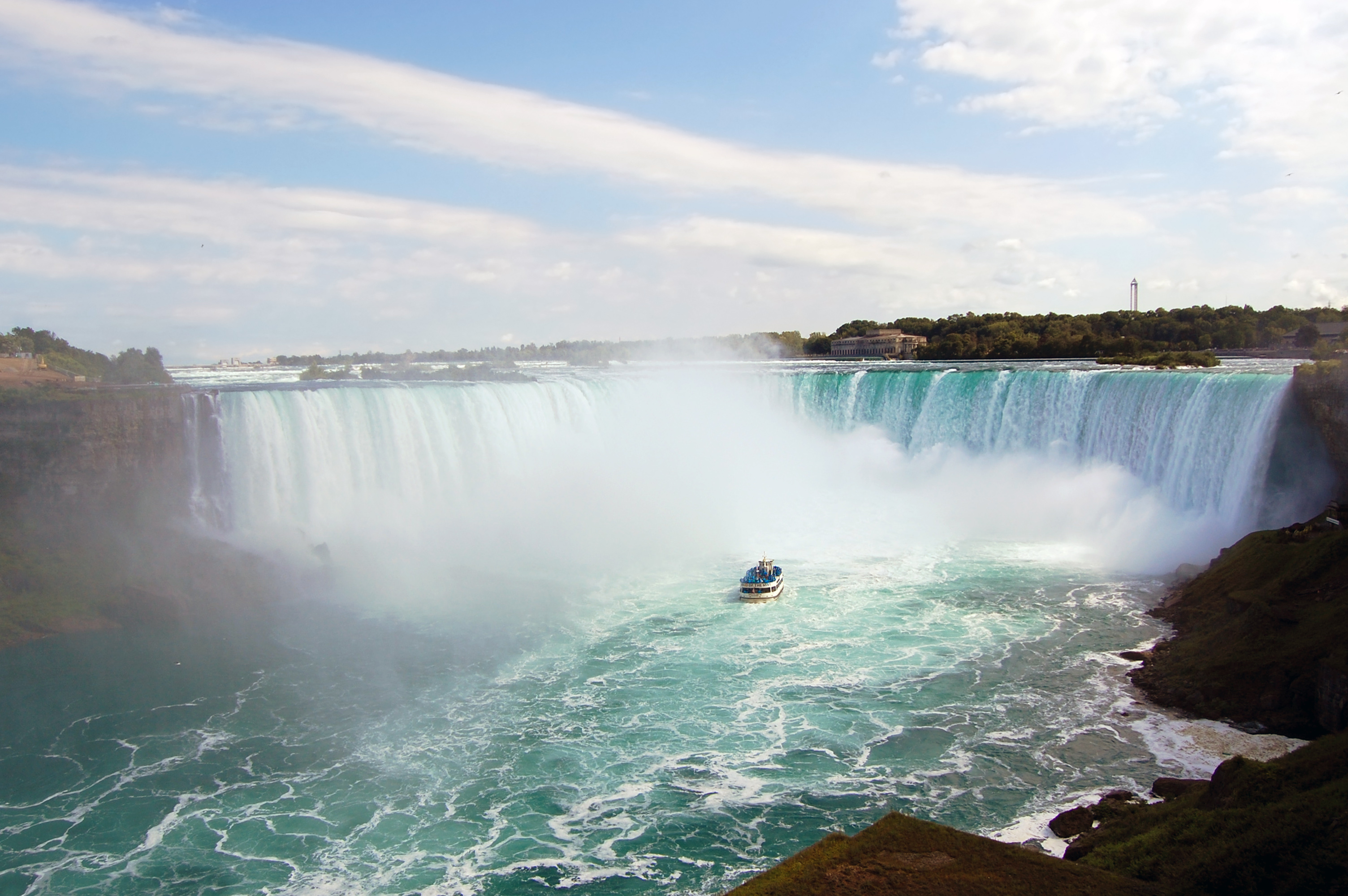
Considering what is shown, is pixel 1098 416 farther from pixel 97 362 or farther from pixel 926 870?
pixel 97 362

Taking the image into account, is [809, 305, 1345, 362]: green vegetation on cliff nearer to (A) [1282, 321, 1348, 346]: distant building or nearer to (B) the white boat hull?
(A) [1282, 321, 1348, 346]: distant building

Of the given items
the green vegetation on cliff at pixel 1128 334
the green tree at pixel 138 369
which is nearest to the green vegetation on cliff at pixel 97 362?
the green tree at pixel 138 369

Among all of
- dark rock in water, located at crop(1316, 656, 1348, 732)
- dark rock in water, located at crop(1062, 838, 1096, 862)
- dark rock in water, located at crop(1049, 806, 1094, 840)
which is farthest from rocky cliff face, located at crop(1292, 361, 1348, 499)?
dark rock in water, located at crop(1062, 838, 1096, 862)

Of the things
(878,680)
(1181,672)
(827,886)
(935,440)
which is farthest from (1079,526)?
(827,886)

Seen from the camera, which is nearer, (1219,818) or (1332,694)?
(1219,818)

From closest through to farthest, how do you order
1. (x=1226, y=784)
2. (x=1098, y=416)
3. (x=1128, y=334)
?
(x=1226, y=784) → (x=1098, y=416) → (x=1128, y=334)

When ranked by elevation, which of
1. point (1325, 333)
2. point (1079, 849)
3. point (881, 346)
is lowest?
point (1079, 849)

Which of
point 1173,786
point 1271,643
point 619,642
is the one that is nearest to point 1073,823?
point 1173,786
